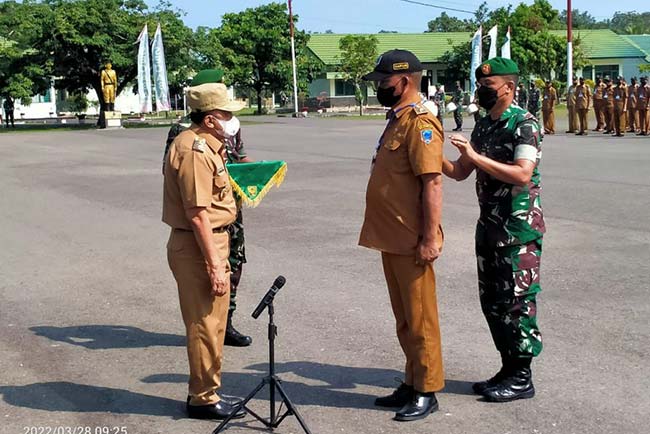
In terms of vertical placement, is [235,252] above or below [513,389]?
above

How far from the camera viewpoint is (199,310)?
482 cm

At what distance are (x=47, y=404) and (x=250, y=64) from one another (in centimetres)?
5235

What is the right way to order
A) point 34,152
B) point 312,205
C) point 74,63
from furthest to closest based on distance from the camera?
point 74,63, point 34,152, point 312,205

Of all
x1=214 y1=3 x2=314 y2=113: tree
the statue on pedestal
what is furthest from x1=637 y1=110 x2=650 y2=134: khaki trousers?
x1=214 y1=3 x2=314 y2=113: tree

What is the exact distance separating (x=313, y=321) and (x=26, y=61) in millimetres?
38449

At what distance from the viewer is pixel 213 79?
5168 mm

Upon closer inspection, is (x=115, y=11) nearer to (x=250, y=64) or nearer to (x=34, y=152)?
(x=250, y=64)

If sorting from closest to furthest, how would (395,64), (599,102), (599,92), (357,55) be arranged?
(395,64) < (599,92) < (599,102) < (357,55)

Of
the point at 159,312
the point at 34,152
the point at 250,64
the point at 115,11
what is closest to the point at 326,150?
the point at 34,152

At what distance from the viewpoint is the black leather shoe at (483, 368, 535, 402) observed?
16.7ft

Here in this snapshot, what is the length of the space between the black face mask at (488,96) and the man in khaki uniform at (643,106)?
2391 cm

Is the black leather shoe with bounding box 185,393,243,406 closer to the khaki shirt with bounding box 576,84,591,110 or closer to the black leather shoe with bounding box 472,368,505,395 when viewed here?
the black leather shoe with bounding box 472,368,505,395

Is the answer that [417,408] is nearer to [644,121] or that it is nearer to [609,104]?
[644,121]

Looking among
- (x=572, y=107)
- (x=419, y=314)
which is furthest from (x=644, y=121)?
(x=419, y=314)
